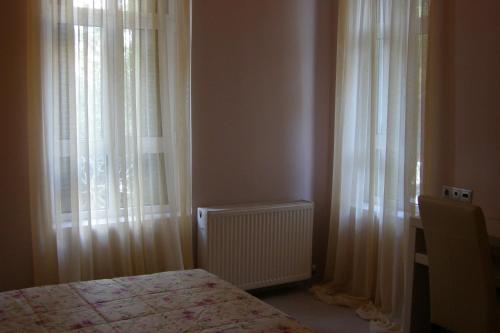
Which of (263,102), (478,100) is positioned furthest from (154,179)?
(478,100)

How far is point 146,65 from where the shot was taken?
11.2ft

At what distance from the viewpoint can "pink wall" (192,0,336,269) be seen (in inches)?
146

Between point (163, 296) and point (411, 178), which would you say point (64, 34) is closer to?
point (163, 296)

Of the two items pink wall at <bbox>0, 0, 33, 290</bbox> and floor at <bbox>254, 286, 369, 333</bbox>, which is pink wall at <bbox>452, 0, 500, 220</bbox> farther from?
pink wall at <bbox>0, 0, 33, 290</bbox>

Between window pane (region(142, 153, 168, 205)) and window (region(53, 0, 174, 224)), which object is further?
window pane (region(142, 153, 168, 205))

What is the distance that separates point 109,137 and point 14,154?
55cm

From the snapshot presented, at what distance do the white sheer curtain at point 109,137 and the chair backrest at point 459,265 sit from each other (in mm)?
1666

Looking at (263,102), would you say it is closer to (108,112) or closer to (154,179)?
(154,179)

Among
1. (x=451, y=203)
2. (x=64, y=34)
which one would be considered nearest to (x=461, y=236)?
(x=451, y=203)

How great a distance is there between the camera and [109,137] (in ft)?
10.8

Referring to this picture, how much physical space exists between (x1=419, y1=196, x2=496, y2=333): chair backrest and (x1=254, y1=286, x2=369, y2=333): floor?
0.80m

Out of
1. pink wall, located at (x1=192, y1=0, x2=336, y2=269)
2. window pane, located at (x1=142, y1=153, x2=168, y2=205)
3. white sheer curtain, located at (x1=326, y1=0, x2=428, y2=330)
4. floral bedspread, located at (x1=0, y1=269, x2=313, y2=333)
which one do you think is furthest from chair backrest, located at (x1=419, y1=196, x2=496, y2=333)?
window pane, located at (x1=142, y1=153, x2=168, y2=205)

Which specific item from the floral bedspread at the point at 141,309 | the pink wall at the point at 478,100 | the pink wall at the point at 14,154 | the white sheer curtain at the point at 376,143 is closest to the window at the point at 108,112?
the pink wall at the point at 14,154

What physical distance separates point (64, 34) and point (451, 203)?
236 cm
